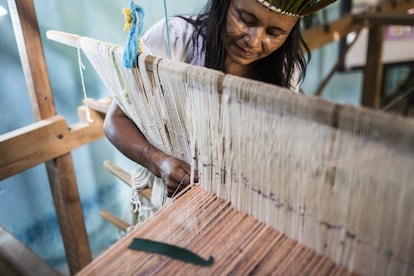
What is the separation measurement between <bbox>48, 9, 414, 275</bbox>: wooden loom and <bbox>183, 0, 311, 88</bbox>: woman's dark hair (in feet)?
1.15

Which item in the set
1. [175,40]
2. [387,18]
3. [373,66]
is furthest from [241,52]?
[373,66]

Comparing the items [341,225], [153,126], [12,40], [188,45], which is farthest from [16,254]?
[12,40]

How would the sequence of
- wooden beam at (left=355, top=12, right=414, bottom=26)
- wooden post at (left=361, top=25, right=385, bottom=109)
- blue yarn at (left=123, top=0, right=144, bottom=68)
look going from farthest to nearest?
wooden post at (left=361, top=25, right=385, bottom=109), wooden beam at (left=355, top=12, right=414, bottom=26), blue yarn at (left=123, top=0, right=144, bottom=68)

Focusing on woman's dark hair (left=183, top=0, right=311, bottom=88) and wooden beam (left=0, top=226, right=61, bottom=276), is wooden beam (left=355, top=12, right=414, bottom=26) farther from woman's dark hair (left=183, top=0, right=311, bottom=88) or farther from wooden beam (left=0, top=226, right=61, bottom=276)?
wooden beam (left=0, top=226, right=61, bottom=276)

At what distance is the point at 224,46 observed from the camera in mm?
1146

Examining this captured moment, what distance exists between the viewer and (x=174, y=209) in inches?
30.4

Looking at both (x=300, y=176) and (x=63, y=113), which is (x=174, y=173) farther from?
(x=63, y=113)

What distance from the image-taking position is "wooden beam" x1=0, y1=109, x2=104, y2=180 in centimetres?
133

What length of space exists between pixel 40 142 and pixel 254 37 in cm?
83

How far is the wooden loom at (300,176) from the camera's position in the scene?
546 mm

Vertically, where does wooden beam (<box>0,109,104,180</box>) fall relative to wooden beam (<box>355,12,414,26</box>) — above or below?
below

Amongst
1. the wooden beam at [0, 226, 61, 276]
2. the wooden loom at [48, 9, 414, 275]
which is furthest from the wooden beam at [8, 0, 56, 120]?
the wooden beam at [0, 226, 61, 276]

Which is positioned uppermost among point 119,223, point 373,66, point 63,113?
point 63,113

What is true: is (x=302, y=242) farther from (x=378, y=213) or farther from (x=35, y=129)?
(x=35, y=129)
